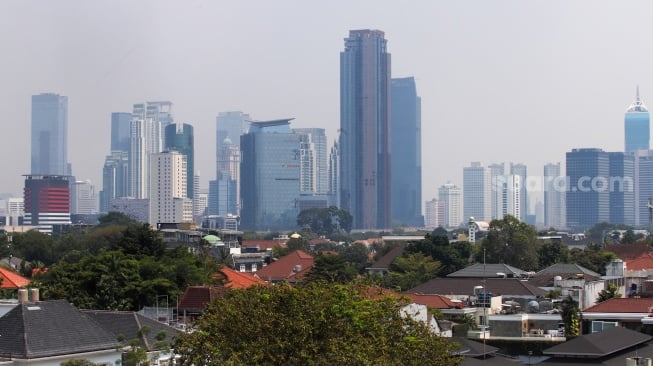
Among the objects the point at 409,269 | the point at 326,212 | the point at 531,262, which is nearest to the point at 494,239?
the point at 531,262

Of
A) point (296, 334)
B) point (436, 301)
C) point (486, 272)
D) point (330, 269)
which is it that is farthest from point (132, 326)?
point (486, 272)

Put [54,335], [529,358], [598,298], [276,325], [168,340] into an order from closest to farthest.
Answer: [276,325]
[54,335]
[168,340]
[529,358]
[598,298]

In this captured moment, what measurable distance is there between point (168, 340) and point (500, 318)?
13262 millimetres

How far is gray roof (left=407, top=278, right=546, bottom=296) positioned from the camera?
46.1 metres

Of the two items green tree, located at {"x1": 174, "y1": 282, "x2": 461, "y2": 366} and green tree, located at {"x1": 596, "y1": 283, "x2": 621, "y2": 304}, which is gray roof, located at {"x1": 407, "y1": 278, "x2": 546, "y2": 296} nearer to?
green tree, located at {"x1": 596, "y1": 283, "x2": 621, "y2": 304}

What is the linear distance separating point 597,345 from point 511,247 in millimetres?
41116

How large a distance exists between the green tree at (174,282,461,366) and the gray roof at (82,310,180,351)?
16.1 feet

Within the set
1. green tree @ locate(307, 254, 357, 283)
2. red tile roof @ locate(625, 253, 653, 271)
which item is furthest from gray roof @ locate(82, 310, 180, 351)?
red tile roof @ locate(625, 253, 653, 271)

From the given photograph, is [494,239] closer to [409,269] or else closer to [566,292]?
[409,269]

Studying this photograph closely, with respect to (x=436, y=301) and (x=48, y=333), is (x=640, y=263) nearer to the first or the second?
(x=436, y=301)

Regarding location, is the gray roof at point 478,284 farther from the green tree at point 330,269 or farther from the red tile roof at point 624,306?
the red tile roof at point 624,306

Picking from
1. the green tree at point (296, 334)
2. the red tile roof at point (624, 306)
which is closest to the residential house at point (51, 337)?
the green tree at point (296, 334)

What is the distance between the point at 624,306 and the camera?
3591cm

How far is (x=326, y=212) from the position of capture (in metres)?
176
